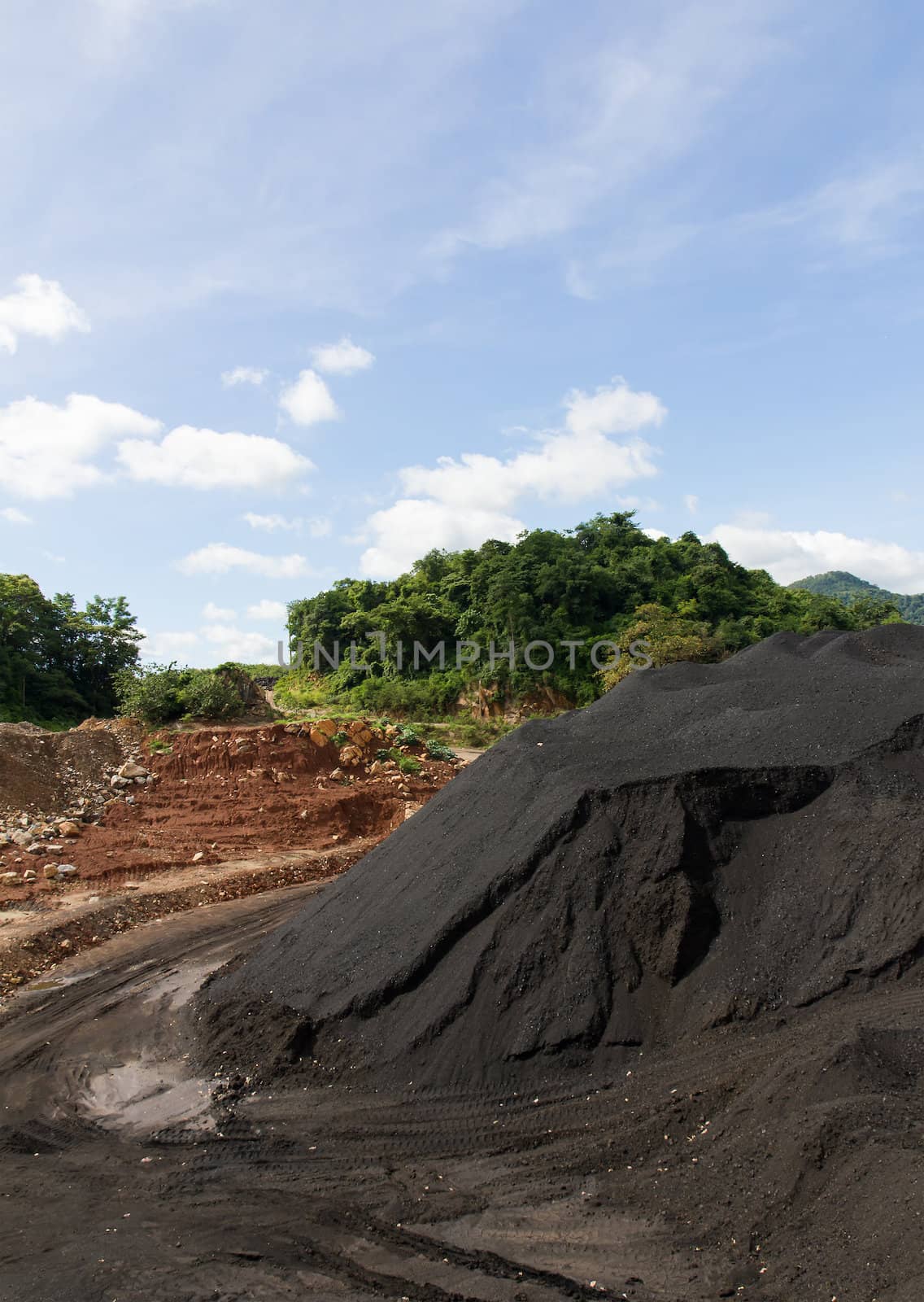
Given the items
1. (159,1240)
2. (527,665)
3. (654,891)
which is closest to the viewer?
(159,1240)

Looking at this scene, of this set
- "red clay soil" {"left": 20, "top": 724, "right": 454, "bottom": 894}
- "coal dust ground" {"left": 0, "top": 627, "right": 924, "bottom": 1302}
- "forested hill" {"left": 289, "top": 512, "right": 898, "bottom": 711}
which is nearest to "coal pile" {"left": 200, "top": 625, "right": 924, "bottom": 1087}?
"coal dust ground" {"left": 0, "top": 627, "right": 924, "bottom": 1302}

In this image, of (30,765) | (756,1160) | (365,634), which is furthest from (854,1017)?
(365,634)

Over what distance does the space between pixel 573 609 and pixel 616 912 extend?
2481 cm

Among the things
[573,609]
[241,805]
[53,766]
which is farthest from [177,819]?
[573,609]

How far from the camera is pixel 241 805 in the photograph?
51.1ft

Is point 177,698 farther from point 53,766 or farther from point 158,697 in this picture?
point 53,766

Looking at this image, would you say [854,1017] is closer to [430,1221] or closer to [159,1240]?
[430,1221]

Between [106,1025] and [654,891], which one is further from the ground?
[654,891]

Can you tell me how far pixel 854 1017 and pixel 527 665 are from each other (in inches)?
961

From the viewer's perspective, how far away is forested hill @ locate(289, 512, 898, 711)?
2955 cm

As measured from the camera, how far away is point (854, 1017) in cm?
581

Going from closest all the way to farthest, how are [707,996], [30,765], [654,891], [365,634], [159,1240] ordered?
[159,1240], [707,996], [654,891], [30,765], [365,634]

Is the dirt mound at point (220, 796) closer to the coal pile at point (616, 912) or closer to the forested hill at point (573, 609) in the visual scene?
the coal pile at point (616, 912)

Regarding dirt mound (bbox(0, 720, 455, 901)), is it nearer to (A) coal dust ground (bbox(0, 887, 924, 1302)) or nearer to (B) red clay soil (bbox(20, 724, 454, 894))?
(B) red clay soil (bbox(20, 724, 454, 894))
